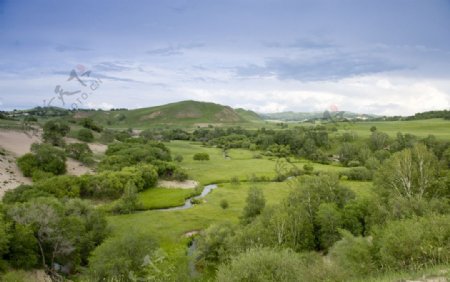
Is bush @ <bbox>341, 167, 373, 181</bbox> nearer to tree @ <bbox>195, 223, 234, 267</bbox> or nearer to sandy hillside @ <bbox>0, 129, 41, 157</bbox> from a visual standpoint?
tree @ <bbox>195, 223, 234, 267</bbox>

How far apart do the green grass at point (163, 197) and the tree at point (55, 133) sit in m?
41.9

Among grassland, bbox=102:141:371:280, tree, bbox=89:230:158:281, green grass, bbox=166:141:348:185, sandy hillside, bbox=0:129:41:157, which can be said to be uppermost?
sandy hillside, bbox=0:129:41:157

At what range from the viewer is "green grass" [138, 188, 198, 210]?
2741 inches

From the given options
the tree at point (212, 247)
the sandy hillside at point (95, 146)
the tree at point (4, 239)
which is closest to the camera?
the tree at point (4, 239)

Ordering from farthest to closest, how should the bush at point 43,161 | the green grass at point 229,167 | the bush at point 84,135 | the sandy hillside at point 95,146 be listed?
the bush at point 84,135 → the sandy hillside at point 95,146 → the green grass at point 229,167 → the bush at point 43,161

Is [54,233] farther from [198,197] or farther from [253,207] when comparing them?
[198,197]

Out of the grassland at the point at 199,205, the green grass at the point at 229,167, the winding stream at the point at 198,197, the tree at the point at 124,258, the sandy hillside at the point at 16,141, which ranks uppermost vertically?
the sandy hillside at the point at 16,141

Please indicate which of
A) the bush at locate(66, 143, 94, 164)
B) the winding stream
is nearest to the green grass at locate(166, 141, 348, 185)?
the winding stream

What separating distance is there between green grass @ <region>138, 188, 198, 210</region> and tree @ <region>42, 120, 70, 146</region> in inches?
1648

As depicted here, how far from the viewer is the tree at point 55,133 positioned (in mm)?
104312

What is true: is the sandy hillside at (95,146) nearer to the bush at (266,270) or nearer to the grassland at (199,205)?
the grassland at (199,205)

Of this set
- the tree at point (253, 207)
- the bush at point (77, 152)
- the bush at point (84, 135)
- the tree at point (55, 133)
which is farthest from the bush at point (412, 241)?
the bush at point (84, 135)

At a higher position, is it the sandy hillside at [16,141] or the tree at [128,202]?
the sandy hillside at [16,141]

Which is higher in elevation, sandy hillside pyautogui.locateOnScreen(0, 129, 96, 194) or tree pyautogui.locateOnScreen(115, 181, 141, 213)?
sandy hillside pyautogui.locateOnScreen(0, 129, 96, 194)
